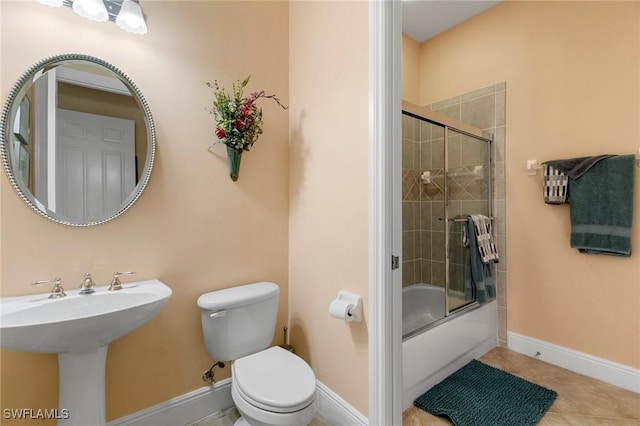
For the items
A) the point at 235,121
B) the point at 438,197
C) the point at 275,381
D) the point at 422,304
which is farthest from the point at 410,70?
the point at 275,381

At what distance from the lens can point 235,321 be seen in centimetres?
150

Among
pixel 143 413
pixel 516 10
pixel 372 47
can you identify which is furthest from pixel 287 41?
pixel 143 413

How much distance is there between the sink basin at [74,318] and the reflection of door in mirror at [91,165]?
35 centimetres

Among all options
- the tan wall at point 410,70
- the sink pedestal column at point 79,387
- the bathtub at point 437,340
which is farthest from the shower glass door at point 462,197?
the sink pedestal column at point 79,387

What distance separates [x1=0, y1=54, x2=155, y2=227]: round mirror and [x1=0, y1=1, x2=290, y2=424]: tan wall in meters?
0.05

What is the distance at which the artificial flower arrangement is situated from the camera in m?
1.55

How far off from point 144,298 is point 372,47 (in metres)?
1.49

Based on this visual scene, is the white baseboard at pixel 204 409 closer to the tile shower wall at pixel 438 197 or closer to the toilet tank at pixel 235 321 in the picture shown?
the toilet tank at pixel 235 321

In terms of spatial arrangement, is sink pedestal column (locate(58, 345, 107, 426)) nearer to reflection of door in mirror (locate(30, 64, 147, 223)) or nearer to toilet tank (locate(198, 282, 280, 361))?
toilet tank (locate(198, 282, 280, 361))

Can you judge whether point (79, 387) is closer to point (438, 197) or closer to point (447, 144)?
point (438, 197)

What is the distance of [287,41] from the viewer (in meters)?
1.92

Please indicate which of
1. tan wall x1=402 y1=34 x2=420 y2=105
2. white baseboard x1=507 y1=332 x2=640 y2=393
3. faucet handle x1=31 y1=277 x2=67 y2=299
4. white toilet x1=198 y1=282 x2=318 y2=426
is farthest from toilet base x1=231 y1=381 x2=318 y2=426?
tan wall x1=402 y1=34 x2=420 y2=105

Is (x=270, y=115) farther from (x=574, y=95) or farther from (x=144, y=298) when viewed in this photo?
(x=574, y=95)

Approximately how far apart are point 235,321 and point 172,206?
0.68 meters
